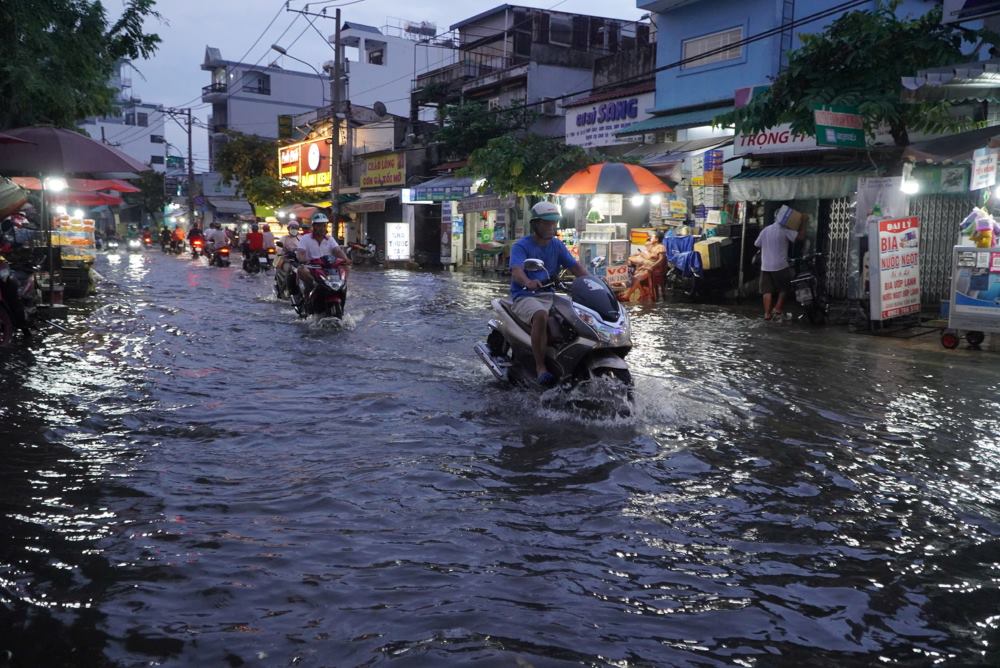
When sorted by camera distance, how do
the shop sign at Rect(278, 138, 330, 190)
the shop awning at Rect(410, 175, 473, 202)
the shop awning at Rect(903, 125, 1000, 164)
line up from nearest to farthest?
the shop awning at Rect(903, 125, 1000, 164), the shop awning at Rect(410, 175, 473, 202), the shop sign at Rect(278, 138, 330, 190)

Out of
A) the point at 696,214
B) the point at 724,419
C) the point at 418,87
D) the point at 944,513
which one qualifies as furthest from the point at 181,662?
the point at 418,87

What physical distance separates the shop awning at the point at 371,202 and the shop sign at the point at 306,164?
636 cm

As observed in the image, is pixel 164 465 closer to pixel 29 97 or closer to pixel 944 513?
pixel 944 513

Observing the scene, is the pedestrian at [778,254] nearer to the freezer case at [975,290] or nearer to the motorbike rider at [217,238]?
the freezer case at [975,290]

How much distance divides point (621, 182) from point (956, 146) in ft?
23.2

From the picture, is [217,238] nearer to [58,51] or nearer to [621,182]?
[621,182]

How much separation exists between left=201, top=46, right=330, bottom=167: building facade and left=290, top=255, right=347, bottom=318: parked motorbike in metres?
52.9

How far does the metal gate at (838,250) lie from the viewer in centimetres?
1475

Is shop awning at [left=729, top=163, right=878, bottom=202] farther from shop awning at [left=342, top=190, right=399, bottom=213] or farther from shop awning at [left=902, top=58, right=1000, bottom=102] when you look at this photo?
shop awning at [left=342, top=190, right=399, bottom=213]

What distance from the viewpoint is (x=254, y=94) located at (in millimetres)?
63500

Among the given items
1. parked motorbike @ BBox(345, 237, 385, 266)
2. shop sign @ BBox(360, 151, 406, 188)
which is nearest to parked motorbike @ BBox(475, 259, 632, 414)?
parked motorbike @ BBox(345, 237, 385, 266)

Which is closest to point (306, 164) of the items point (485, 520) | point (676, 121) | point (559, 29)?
point (559, 29)

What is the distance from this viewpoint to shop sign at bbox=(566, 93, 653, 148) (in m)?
24.2

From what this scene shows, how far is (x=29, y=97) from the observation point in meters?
12.2
